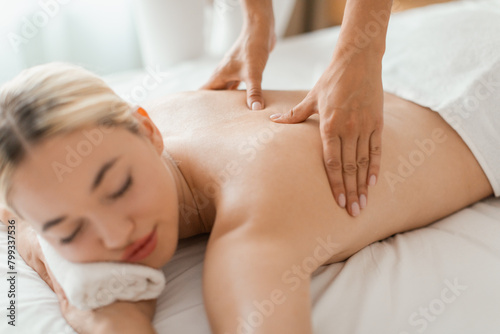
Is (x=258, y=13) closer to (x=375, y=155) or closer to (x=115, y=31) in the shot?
(x=375, y=155)

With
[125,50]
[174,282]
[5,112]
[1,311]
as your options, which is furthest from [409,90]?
[125,50]

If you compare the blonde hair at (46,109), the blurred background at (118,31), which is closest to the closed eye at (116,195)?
the blonde hair at (46,109)

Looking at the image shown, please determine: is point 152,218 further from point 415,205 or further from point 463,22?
point 463,22

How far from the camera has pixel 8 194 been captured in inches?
31.6

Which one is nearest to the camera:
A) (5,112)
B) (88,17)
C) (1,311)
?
(5,112)

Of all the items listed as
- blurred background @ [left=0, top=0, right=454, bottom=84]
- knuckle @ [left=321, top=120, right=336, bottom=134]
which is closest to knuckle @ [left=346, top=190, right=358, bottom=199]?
knuckle @ [left=321, top=120, right=336, bottom=134]

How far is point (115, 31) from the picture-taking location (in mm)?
2475

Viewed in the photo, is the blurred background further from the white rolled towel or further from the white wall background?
the white rolled towel

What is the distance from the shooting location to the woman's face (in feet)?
2.55

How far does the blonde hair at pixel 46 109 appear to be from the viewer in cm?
78

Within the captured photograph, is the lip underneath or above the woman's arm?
underneath

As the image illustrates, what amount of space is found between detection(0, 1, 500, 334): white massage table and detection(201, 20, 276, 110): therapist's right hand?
1.61 feet

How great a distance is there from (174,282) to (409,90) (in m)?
0.80

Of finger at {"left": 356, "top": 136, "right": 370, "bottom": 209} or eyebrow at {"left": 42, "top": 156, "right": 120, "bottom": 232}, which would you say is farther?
finger at {"left": 356, "top": 136, "right": 370, "bottom": 209}
